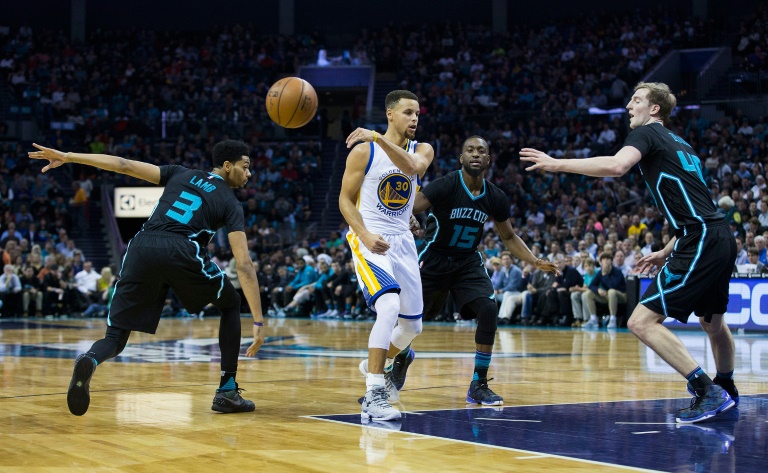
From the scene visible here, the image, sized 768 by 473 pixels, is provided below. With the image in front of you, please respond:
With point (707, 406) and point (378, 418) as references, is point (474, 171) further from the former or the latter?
point (707, 406)

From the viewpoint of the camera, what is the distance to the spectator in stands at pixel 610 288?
16.8 metres

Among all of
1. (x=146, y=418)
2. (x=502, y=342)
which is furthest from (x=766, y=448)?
(x=502, y=342)

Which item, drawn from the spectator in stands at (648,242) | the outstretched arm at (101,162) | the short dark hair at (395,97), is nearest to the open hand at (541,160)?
the short dark hair at (395,97)

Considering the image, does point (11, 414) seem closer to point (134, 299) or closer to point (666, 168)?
point (134, 299)

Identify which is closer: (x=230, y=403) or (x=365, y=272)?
(x=230, y=403)

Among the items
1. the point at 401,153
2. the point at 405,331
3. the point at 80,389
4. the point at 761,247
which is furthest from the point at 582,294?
the point at 80,389

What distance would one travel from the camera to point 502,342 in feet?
43.0

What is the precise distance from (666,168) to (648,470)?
2.48 meters

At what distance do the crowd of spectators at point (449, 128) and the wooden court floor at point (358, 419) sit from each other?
7.42 metres

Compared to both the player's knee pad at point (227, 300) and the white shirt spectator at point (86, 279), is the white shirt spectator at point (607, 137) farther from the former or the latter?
the player's knee pad at point (227, 300)

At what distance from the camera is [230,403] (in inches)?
244

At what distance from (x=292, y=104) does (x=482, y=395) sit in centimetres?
351

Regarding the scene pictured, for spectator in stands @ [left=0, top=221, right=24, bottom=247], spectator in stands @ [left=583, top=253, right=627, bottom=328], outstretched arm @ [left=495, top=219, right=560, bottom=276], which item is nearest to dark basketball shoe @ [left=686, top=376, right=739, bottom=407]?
outstretched arm @ [left=495, top=219, right=560, bottom=276]

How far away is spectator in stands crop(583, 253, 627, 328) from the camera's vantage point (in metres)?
16.8
